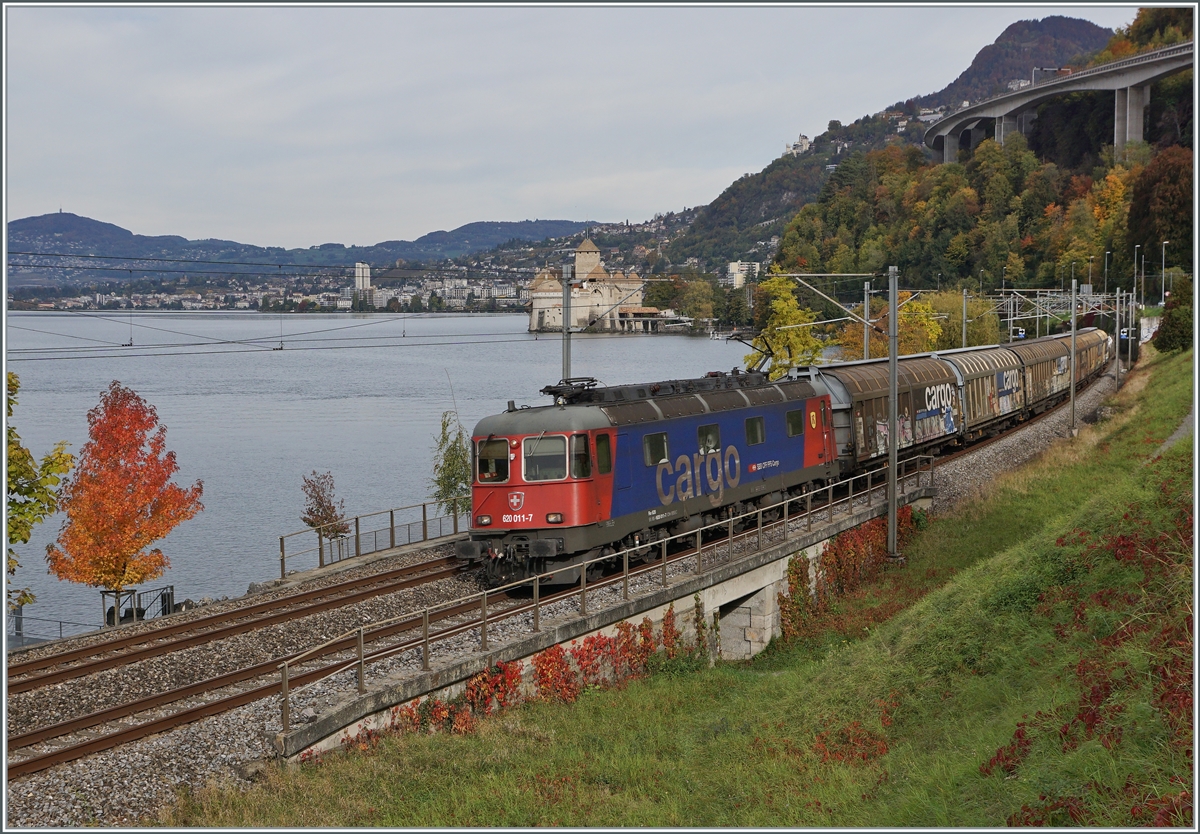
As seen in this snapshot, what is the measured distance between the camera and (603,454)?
19672 millimetres

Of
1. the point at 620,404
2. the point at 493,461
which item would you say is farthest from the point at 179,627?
the point at 620,404

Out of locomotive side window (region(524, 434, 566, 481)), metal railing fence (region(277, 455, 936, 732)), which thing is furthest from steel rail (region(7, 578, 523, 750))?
locomotive side window (region(524, 434, 566, 481))

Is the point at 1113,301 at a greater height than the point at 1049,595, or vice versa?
the point at 1113,301

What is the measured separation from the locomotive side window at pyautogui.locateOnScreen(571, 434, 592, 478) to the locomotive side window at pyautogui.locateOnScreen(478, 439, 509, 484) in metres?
1.25

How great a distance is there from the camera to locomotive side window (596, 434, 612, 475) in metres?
19.5

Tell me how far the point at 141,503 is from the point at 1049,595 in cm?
2630

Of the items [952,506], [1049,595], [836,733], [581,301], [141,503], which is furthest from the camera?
[581,301]

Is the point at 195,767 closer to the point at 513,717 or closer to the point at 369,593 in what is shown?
the point at 513,717

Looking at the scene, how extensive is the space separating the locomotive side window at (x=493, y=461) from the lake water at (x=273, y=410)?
10.1 meters

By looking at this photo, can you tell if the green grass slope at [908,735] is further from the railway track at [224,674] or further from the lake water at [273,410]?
the lake water at [273,410]

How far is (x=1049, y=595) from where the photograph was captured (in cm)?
1486

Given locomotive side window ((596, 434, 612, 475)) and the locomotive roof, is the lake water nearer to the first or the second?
the locomotive roof

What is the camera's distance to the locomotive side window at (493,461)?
19.5 metres

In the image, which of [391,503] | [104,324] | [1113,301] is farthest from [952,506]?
[104,324]
